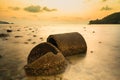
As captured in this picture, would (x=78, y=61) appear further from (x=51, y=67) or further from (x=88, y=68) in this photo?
(x=51, y=67)

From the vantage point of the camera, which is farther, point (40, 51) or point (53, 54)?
point (40, 51)

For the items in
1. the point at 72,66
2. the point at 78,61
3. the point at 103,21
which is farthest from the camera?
the point at 103,21

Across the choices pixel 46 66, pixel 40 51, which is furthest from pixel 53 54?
pixel 40 51

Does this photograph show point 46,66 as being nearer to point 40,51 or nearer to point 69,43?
point 40,51

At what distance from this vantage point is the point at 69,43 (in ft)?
37.9

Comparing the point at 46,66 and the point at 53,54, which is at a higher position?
the point at 53,54

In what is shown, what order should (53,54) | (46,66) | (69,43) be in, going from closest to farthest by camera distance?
1. (46,66)
2. (53,54)
3. (69,43)

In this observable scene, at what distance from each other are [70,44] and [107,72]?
3675mm

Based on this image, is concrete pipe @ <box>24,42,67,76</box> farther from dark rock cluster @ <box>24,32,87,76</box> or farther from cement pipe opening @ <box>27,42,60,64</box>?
cement pipe opening @ <box>27,42,60,64</box>

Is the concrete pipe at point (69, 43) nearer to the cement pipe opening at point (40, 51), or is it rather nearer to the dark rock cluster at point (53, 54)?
the dark rock cluster at point (53, 54)

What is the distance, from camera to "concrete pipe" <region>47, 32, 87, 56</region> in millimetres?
11227

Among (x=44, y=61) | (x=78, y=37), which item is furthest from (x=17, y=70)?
(x=78, y=37)

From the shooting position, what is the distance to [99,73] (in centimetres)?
814

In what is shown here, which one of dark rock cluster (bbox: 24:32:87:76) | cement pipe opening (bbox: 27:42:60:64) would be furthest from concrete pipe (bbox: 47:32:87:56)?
cement pipe opening (bbox: 27:42:60:64)
